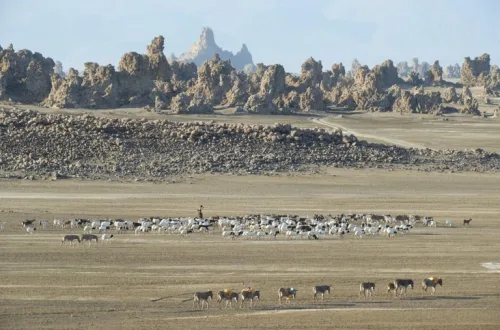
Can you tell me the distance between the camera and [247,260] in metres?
29.3

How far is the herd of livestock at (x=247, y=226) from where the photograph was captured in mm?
34844

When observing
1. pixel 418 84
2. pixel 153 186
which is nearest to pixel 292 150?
pixel 153 186

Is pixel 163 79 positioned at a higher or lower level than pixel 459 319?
higher

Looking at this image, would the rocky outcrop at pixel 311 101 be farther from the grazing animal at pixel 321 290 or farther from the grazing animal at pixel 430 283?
the grazing animal at pixel 321 290

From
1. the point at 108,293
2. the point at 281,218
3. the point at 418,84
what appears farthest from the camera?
the point at 418,84

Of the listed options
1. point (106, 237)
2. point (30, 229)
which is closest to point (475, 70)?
point (30, 229)

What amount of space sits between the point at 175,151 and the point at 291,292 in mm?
36858

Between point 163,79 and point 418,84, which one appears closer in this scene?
point 163,79

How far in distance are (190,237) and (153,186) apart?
Answer: 1689cm

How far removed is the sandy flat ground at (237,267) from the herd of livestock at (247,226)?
2.30 ft

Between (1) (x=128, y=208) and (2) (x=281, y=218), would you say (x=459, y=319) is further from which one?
(1) (x=128, y=208)

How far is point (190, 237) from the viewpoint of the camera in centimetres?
3459

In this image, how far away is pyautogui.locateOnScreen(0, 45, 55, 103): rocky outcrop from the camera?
9575 cm

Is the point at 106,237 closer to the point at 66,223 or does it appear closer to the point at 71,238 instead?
the point at 71,238
